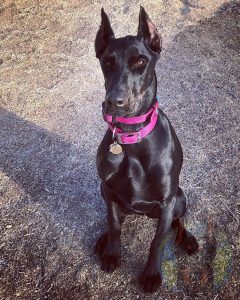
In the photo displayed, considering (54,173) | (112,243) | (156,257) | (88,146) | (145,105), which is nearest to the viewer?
(145,105)

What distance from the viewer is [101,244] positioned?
11.6 feet

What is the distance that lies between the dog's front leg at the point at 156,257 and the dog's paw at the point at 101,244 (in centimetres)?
45

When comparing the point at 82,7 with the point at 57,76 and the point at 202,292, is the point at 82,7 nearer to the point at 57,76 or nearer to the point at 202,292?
the point at 57,76

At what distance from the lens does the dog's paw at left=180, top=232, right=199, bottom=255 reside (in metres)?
3.44

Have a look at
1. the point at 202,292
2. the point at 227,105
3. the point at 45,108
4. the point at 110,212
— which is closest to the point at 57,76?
the point at 45,108

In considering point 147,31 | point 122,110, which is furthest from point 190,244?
point 147,31

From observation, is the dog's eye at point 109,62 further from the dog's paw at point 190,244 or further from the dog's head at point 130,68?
the dog's paw at point 190,244

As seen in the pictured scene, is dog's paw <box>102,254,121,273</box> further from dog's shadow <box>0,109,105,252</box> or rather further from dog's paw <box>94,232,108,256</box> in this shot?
dog's shadow <box>0,109,105,252</box>

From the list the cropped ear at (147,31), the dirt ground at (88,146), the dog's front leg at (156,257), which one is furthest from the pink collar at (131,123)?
the dirt ground at (88,146)

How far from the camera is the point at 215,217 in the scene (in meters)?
3.76

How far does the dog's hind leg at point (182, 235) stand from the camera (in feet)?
11.2

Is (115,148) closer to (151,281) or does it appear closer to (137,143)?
(137,143)

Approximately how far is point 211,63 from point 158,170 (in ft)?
10.9

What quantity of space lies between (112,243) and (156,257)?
40 cm
